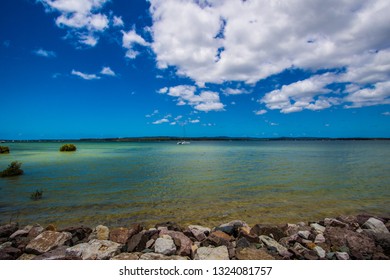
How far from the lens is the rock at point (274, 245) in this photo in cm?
563

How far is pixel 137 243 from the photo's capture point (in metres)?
5.88

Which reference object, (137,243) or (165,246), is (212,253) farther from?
(137,243)

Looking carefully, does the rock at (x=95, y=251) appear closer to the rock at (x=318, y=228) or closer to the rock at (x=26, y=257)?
the rock at (x=26, y=257)

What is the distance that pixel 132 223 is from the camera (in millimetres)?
8734

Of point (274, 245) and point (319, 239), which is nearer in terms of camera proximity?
point (274, 245)

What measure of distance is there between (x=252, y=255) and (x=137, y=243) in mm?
2874

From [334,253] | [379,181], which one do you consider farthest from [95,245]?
[379,181]

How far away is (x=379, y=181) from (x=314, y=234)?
46.6 ft

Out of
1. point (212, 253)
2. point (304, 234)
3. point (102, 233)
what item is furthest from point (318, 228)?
point (102, 233)

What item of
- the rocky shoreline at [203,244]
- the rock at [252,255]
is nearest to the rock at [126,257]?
the rocky shoreline at [203,244]

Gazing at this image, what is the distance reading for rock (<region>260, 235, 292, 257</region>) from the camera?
5.63m

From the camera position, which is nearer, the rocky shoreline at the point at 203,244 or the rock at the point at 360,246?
the rocky shoreline at the point at 203,244

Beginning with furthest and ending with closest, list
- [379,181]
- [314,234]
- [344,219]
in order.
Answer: [379,181]
[344,219]
[314,234]
